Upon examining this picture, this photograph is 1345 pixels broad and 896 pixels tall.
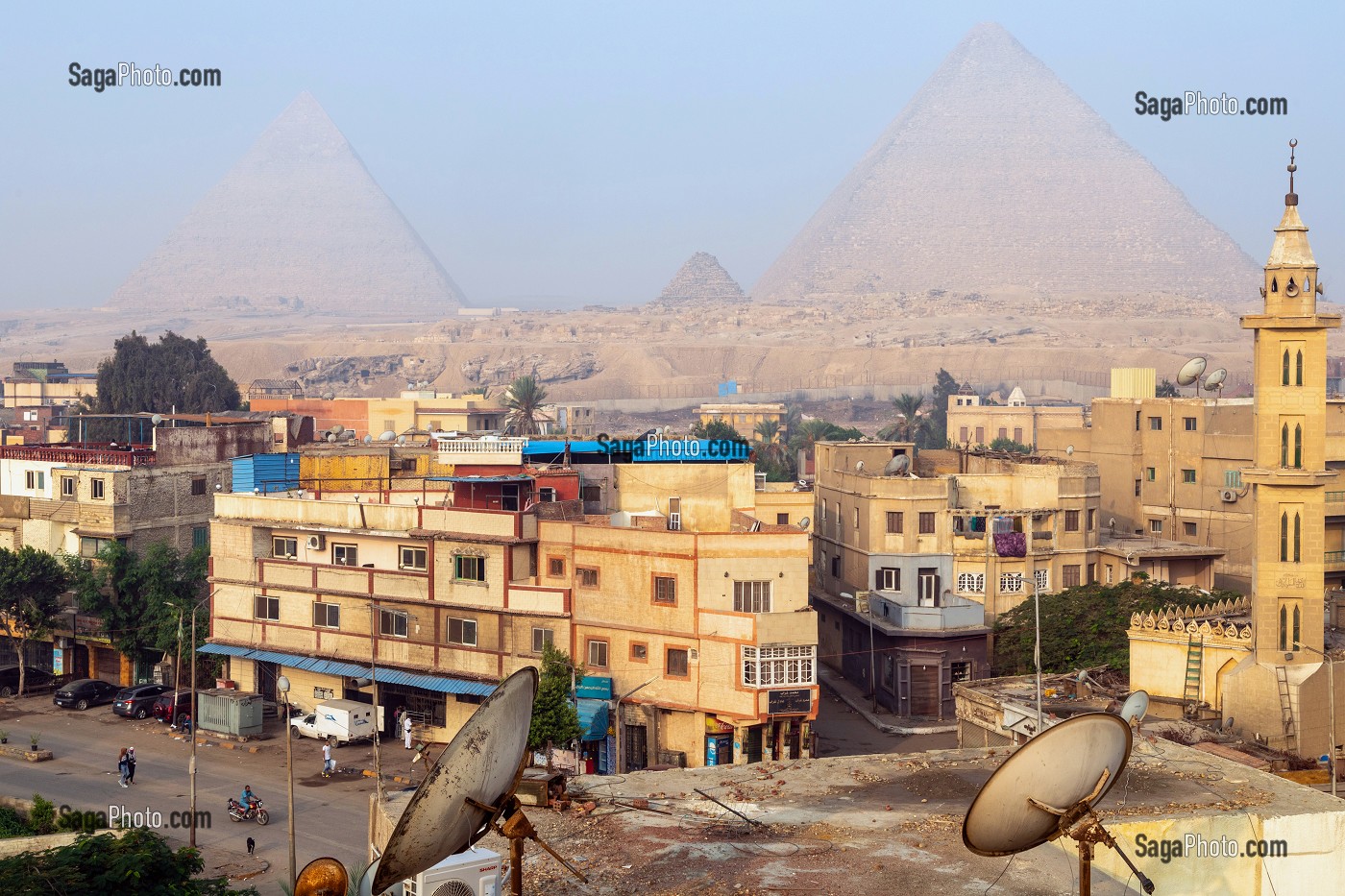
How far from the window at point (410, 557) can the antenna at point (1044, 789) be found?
23.6 metres

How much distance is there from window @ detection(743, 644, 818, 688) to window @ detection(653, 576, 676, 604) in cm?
187

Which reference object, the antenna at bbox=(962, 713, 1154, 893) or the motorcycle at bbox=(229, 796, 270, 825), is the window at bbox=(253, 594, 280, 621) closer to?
the motorcycle at bbox=(229, 796, 270, 825)

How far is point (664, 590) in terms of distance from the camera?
32.0 meters

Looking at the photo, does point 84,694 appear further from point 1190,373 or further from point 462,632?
point 1190,373

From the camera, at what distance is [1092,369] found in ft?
628

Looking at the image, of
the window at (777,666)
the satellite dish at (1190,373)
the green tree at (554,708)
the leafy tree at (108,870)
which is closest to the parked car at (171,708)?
the green tree at (554,708)

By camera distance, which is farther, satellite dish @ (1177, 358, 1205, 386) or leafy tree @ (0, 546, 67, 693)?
satellite dish @ (1177, 358, 1205, 386)

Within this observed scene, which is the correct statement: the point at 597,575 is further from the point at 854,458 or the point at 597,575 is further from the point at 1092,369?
the point at 1092,369

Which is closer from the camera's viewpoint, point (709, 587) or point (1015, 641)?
point (709, 587)

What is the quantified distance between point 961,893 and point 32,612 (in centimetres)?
2972

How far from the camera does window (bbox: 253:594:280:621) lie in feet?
123

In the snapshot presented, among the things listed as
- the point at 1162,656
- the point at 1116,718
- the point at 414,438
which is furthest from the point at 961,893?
the point at 414,438

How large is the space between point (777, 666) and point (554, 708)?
4231 millimetres

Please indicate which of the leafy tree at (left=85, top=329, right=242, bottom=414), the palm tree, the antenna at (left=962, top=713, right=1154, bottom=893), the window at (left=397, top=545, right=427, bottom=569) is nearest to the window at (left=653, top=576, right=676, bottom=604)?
the window at (left=397, top=545, right=427, bottom=569)
